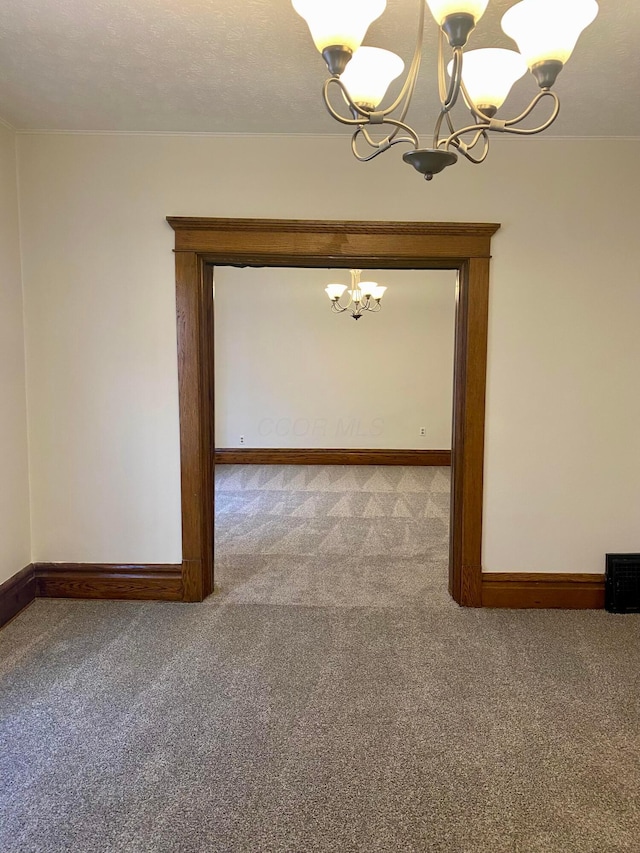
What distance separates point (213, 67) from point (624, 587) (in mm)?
3348

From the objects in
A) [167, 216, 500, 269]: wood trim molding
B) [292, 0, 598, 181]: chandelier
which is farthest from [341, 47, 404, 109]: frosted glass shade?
[167, 216, 500, 269]: wood trim molding

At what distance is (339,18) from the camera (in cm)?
128

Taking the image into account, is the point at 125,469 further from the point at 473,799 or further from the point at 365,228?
the point at 473,799

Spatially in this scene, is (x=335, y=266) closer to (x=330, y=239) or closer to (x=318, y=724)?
(x=330, y=239)

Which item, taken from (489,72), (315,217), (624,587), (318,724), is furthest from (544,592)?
(489,72)

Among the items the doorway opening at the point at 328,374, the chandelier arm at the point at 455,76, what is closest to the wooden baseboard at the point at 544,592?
the chandelier arm at the point at 455,76

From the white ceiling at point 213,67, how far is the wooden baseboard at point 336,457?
4868 millimetres

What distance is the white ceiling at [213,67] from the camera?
195 centimetres

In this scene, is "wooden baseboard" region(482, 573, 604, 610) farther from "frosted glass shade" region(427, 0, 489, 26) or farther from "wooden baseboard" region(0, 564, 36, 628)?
"frosted glass shade" region(427, 0, 489, 26)

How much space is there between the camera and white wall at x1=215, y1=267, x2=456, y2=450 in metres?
7.42

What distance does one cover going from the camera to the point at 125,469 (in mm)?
3234

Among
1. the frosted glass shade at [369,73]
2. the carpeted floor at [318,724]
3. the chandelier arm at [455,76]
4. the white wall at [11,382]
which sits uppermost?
the frosted glass shade at [369,73]

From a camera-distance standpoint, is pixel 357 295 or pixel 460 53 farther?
pixel 357 295

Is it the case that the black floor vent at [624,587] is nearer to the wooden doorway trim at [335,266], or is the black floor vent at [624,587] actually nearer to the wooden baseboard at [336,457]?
the wooden doorway trim at [335,266]
